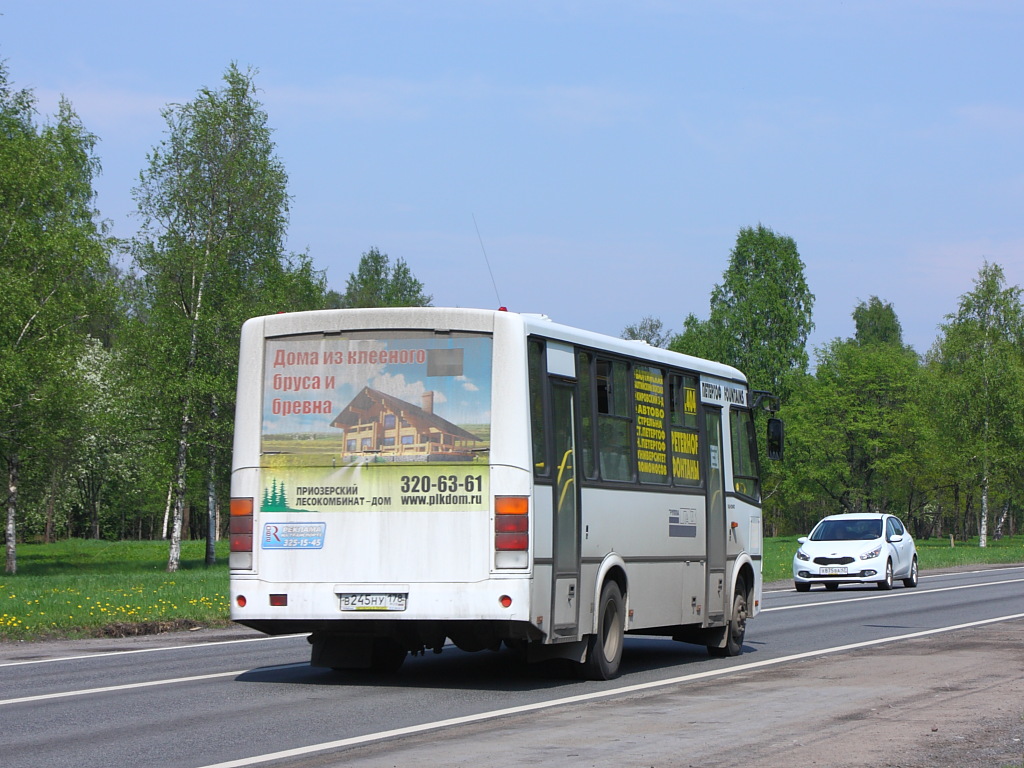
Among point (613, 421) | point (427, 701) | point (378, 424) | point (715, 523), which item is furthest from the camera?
point (715, 523)

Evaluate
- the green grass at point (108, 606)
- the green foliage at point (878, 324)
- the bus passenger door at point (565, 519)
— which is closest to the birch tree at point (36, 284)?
the green grass at point (108, 606)

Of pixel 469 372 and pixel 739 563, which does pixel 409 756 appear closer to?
pixel 469 372

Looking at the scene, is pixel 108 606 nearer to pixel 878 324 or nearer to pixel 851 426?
pixel 851 426

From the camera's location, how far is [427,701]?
11.0 m

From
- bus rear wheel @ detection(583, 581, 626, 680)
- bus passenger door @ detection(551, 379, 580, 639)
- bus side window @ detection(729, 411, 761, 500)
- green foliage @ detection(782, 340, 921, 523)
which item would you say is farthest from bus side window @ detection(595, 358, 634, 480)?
green foliage @ detection(782, 340, 921, 523)

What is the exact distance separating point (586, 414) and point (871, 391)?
83.4 meters

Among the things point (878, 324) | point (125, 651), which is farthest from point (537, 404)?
point (878, 324)

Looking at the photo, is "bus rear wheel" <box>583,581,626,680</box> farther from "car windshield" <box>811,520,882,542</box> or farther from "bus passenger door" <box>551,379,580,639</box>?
"car windshield" <box>811,520,882,542</box>

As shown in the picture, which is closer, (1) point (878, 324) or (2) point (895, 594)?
(2) point (895, 594)

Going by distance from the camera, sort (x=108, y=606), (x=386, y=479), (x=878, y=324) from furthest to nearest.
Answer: (x=878, y=324) → (x=108, y=606) → (x=386, y=479)

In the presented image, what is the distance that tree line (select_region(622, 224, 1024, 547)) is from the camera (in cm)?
7694

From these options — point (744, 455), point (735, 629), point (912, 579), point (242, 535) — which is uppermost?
point (744, 455)

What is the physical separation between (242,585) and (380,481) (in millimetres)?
1448

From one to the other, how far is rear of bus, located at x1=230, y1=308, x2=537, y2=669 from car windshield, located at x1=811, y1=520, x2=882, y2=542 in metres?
21.3
